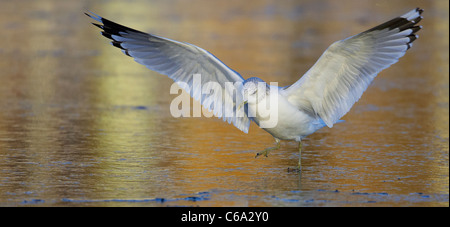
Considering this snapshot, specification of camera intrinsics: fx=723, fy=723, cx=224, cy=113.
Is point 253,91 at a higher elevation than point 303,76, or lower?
lower

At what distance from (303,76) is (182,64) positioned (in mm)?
1220

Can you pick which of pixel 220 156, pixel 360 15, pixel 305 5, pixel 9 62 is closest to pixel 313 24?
pixel 360 15

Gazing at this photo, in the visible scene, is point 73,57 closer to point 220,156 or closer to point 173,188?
point 220,156

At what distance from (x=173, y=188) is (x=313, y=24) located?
39.7 ft

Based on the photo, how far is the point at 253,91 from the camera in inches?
236

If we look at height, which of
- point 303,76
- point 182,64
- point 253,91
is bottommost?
point 253,91

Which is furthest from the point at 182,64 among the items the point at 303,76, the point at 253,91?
the point at 303,76

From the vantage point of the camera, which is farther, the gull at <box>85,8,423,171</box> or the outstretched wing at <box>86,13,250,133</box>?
the outstretched wing at <box>86,13,250,133</box>

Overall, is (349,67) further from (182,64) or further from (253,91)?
(182,64)

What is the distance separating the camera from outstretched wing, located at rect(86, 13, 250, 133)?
6559 mm

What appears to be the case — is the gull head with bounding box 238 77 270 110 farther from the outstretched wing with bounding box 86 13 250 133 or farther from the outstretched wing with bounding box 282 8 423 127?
the outstretched wing with bounding box 86 13 250 133

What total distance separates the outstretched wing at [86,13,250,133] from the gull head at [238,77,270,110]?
0.43 meters

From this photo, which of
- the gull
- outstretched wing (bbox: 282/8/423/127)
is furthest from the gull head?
outstretched wing (bbox: 282/8/423/127)

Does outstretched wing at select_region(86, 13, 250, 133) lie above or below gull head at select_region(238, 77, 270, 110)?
above
